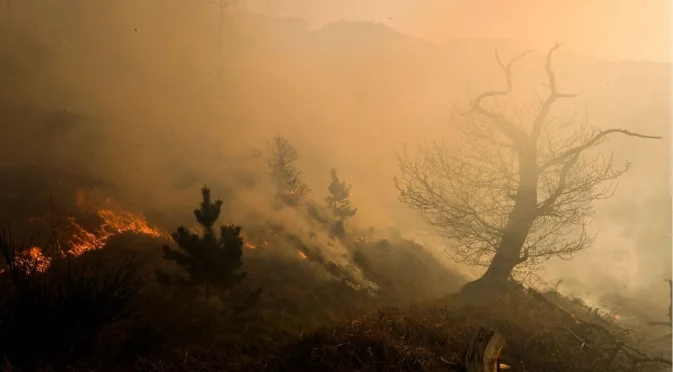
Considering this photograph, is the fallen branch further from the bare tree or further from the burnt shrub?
the bare tree

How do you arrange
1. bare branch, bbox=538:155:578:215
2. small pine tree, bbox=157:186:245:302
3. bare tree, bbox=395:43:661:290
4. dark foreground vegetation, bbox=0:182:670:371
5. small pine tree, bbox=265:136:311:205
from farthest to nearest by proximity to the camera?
small pine tree, bbox=265:136:311:205 → bare tree, bbox=395:43:661:290 → small pine tree, bbox=157:186:245:302 → bare branch, bbox=538:155:578:215 → dark foreground vegetation, bbox=0:182:670:371

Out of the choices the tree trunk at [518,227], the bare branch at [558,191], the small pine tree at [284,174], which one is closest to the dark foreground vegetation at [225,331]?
the tree trunk at [518,227]

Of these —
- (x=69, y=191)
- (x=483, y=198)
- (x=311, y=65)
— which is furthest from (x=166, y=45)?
(x=483, y=198)

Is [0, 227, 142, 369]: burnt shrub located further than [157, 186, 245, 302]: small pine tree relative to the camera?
No

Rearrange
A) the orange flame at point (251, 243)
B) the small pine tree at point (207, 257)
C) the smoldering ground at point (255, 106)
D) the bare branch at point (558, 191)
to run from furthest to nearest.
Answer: the smoldering ground at point (255, 106) → the orange flame at point (251, 243) → the small pine tree at point (207, 257) → the bare branch at point (558, 191)

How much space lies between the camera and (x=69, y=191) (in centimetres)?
2719

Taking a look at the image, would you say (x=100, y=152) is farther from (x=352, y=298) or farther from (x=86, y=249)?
(x=352, y=298)

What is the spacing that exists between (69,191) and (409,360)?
30.1 meters


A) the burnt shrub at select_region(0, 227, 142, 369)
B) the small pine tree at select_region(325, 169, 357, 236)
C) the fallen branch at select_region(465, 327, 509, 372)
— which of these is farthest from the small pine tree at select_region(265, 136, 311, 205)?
the fallen branch at select_region(465, 327, 509, 372)

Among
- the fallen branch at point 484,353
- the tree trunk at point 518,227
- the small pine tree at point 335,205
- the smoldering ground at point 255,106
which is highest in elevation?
the smoldering ground at point 255,106

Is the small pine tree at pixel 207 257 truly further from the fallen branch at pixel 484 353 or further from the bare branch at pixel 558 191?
the bare branch at pixel 558 191

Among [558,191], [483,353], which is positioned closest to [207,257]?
[483,353]


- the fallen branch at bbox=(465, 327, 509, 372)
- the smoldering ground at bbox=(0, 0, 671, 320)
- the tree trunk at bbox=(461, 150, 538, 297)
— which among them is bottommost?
the fallen branch at bbox=(465, 327, 509, 372)

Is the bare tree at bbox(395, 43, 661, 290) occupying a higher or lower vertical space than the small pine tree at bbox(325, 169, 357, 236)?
lower
